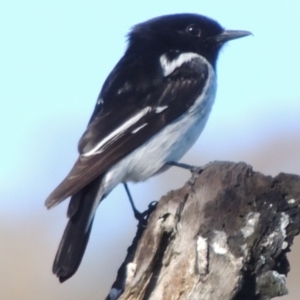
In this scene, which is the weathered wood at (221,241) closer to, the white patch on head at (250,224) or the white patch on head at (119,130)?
the white patch on head at (250,224)

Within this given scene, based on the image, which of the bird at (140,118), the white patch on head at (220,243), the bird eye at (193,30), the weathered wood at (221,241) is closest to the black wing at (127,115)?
the bird at (140,118)

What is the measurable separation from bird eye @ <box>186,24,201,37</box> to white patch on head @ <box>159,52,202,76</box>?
23cm

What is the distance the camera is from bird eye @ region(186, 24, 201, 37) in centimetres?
642

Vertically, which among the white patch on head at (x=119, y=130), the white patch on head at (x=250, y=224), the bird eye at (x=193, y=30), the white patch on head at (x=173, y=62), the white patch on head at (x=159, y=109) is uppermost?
the bird eye at (x=193, y=30)

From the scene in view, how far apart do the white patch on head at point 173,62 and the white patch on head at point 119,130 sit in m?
0.39

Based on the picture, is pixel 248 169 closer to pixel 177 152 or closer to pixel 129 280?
pixel 129 280

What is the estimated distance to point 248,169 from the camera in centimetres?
421

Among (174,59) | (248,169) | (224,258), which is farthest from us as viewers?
(174,59)

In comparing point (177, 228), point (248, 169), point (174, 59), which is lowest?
point (177, 228)

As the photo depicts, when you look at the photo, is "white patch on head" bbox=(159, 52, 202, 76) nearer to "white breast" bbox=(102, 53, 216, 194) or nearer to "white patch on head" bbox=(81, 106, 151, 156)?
"white breast" bbox=(102, 53, 216, 194)

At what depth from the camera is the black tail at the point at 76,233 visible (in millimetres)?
4688

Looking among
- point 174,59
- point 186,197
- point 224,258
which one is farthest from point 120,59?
point 224,258

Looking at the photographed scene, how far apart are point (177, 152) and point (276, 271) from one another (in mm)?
1666

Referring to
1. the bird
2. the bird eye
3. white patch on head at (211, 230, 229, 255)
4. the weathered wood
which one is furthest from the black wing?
white patch on head at (211, 230, 229, 255)
